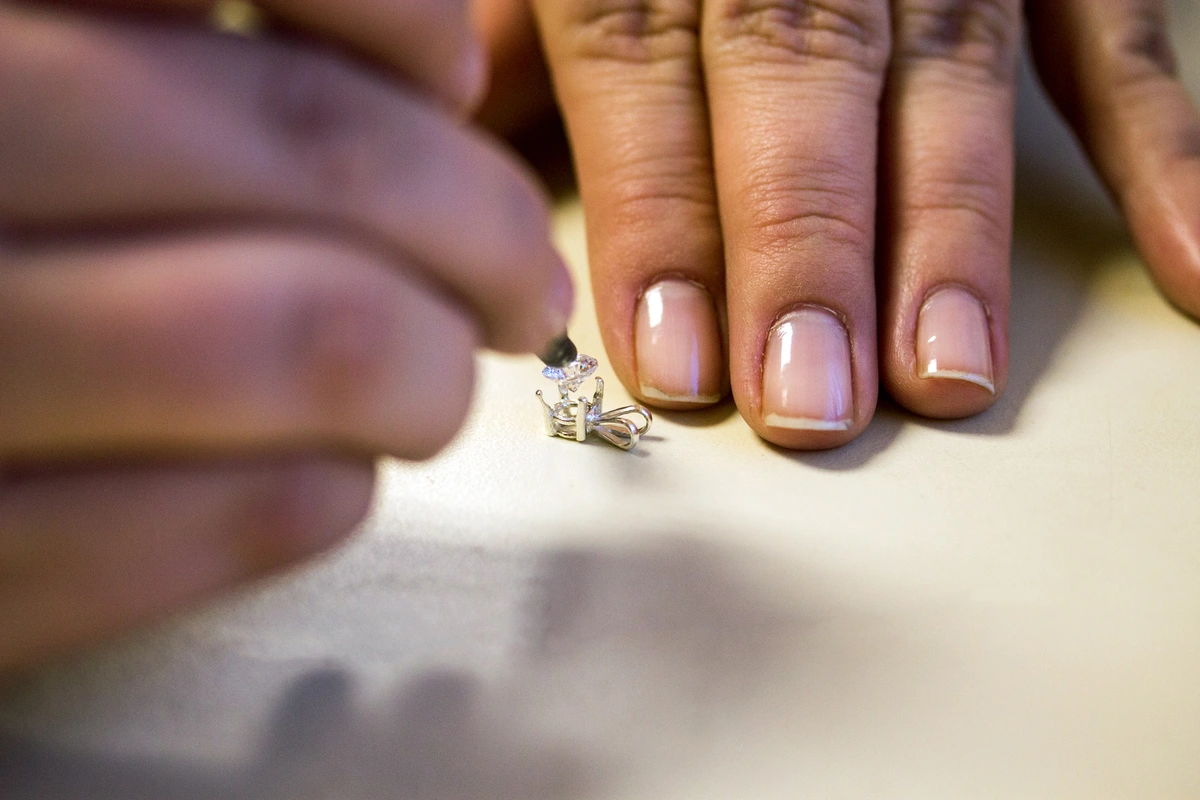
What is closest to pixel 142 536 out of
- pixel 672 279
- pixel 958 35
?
pixel 672 279

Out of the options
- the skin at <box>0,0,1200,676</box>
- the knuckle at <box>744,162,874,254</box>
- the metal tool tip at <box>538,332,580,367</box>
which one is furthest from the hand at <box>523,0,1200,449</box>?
the skin at <box>0,0,1200,676</box>

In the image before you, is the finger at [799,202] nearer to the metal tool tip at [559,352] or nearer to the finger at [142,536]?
the metal tool tip at [559,352]

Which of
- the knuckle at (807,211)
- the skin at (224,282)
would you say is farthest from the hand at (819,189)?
the skin at (224,282)

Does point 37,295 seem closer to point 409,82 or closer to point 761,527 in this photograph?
point 409,82

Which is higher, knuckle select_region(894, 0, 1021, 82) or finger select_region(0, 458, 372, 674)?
finger select_region(0, 458, 372, 674)

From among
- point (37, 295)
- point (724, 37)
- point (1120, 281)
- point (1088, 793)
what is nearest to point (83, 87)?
point (37, 295)

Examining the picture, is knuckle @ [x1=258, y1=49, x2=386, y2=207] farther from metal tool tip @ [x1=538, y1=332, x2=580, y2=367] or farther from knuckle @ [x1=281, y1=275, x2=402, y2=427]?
metal tool tip @ [x1=538, y1=332, x2=580, y2=367]

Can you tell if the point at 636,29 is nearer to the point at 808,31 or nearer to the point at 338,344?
the point at 808,31
